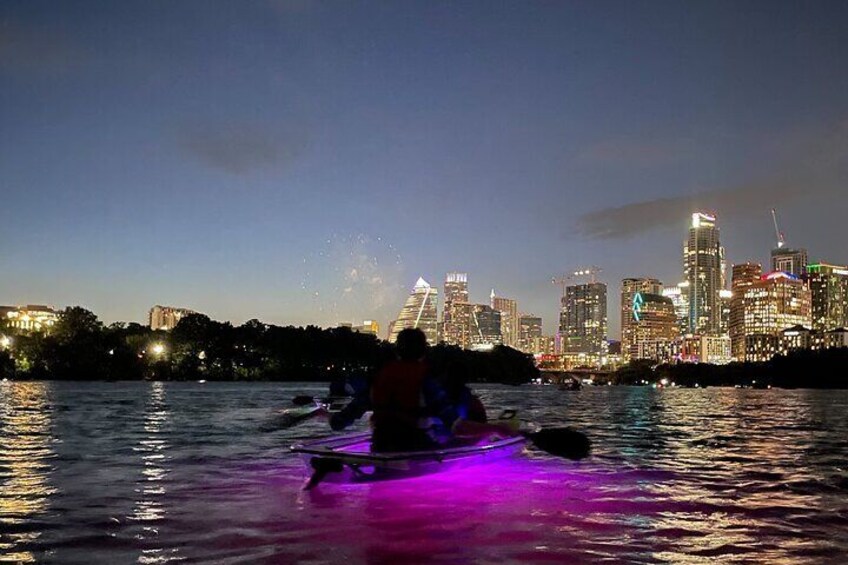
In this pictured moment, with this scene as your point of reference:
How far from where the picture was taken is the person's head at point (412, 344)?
518 inches

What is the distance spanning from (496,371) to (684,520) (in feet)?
611

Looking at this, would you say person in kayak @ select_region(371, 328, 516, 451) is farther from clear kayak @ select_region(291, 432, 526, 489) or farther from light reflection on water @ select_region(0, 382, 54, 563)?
light reflection on water @ select_region(0, 382, 54, 563)

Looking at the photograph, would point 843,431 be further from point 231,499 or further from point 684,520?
point 231,499

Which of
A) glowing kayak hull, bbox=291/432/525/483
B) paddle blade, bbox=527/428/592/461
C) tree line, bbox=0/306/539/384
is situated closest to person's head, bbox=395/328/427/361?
glowing kayak hull, bbox=291/432/525/483

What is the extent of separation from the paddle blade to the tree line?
11195 centimetres

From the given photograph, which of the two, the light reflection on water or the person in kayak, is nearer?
the light reflection on water

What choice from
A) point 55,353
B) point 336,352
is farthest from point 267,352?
point 55,353

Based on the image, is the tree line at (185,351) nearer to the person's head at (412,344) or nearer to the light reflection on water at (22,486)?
the light reflection on water at (22,486)

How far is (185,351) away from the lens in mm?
140875

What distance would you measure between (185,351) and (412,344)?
5290 inches

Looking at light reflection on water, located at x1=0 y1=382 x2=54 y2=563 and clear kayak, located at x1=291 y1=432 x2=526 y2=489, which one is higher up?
clear kayak, located at x1=291 y1=432 x2=526 y2=489

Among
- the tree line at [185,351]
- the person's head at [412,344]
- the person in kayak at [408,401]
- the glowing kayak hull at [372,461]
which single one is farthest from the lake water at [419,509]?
the tree line at [185,351]

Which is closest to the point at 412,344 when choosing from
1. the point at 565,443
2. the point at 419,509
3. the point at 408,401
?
the point at 408,401

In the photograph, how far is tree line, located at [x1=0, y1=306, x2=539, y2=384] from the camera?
126312 millimetres
